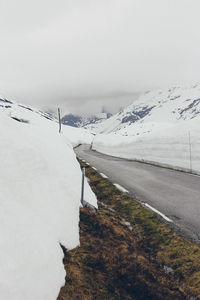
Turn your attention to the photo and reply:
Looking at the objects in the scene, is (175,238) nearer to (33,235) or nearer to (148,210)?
(148,210)

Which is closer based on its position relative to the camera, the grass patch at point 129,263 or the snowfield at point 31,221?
the snowfield at point 31,221

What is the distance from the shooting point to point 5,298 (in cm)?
271

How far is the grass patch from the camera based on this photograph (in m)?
3.66

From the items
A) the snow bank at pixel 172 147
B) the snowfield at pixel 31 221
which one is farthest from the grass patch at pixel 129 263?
the snow bank at pixel 172 147

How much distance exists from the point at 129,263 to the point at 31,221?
2.01 m

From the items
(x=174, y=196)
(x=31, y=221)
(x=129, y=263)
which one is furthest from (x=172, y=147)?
(x=31, y=221)

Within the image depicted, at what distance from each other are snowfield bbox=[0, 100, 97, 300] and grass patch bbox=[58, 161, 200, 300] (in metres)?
0.30

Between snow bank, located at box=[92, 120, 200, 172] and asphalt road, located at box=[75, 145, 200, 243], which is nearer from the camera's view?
asphalt road, located at box=[75, 145, 200, 243]

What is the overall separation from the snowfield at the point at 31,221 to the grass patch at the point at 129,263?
30 centimetres

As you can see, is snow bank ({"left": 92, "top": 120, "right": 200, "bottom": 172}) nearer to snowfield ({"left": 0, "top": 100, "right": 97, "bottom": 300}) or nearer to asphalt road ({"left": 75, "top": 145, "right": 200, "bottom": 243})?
asphalt road ({"left": 75, "top": 145, "right": 200, "bottom": 243})

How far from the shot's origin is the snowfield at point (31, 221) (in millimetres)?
3096

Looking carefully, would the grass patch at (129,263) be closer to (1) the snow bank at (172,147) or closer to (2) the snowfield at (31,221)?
(2) the snowfield at (31,221)

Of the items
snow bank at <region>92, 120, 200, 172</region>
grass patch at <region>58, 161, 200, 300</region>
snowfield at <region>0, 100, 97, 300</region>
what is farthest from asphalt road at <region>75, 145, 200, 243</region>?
snow bank at <region>92, 120, 200, 172</region>

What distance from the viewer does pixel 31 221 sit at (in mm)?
4133
